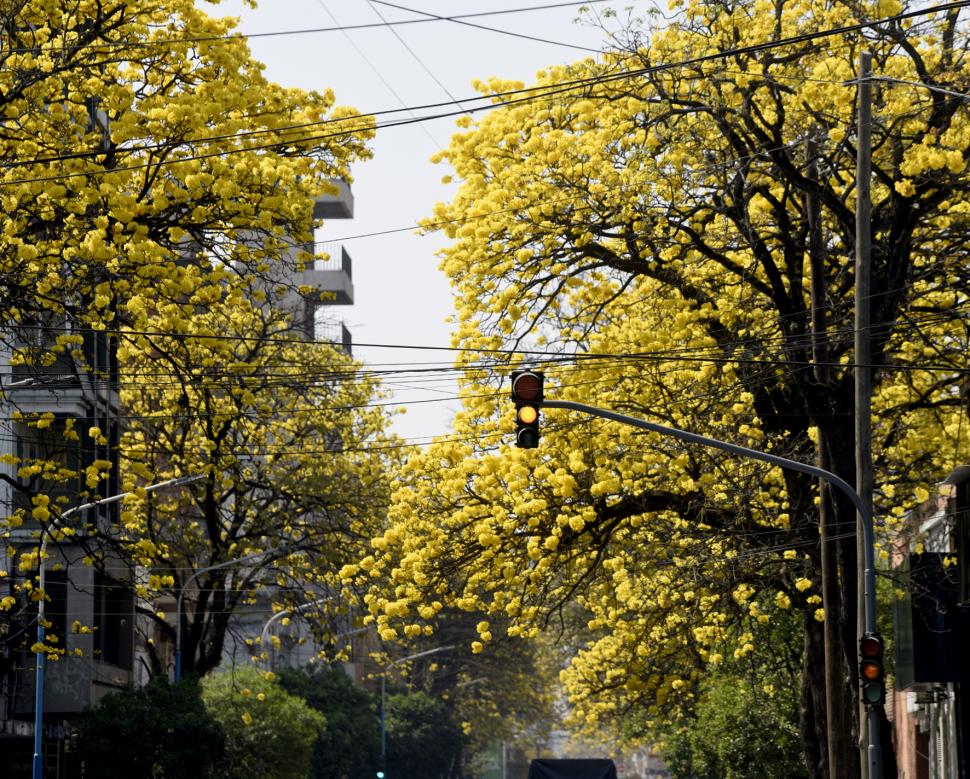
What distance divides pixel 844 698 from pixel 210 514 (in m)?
20.1

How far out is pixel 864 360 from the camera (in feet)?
67.5

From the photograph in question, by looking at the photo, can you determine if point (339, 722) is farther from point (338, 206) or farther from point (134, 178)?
point (134, 178)

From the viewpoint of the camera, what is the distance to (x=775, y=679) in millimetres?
38469

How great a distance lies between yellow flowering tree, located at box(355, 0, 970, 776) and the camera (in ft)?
73.6

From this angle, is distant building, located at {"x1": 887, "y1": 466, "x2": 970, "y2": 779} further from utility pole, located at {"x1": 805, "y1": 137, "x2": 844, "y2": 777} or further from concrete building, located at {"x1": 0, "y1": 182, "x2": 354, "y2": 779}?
concrete building, located at {"x1": 0, "y1": 182, "x2": 354, "y2": 779}

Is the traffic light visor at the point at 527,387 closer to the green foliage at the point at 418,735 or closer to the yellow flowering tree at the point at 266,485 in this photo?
the yellow flowering tree at the point at 266,485

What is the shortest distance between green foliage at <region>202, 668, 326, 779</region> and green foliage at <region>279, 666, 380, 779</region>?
15.2 metres

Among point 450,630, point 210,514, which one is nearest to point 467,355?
point 210,514

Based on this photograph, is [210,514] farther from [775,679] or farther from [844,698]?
[844,698]

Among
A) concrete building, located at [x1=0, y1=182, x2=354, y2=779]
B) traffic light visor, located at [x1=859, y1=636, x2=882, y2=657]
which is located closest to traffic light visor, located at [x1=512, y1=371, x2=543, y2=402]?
traffic light visor, located at [x1=859, y1=636, x2=882, y2=657]

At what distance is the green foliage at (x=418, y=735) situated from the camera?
257 ft

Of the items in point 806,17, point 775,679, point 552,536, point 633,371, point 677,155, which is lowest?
point 775,679

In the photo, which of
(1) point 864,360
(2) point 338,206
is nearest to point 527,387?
(1) point 864,360

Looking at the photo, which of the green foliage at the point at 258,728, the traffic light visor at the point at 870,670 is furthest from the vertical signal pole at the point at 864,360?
the green foliage at the point at 258,728
